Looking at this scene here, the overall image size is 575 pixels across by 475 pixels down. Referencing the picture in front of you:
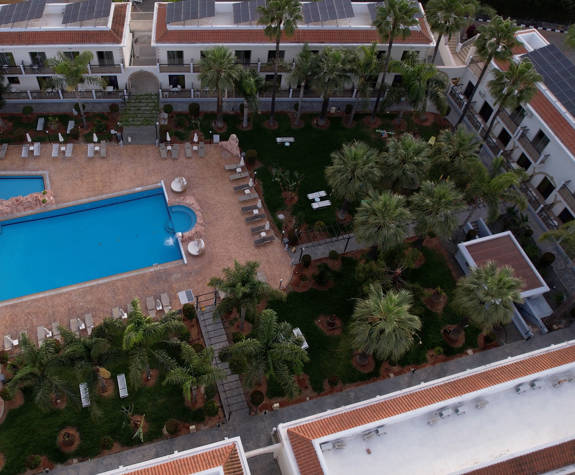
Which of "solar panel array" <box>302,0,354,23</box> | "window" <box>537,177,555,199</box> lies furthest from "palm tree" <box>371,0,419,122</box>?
"window" <box>537,177,555,199</box>

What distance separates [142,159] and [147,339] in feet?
81.8

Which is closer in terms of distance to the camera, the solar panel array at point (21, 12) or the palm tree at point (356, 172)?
the palm tree at point (356, 172)

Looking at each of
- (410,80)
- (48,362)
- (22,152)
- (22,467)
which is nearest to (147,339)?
(48,362)

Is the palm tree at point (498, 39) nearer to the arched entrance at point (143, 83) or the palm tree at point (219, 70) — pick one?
the palm tree at point (219, 70)

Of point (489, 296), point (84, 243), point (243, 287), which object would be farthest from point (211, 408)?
point (489, 296)

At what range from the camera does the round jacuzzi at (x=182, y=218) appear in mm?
46156

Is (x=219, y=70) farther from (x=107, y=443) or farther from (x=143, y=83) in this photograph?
(x=107, y=443)

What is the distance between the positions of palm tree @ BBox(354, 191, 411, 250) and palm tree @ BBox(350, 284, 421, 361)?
5.16 m

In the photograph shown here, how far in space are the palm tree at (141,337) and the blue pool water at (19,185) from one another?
23.1 metres

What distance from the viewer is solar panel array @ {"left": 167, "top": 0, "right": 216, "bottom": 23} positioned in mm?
52812

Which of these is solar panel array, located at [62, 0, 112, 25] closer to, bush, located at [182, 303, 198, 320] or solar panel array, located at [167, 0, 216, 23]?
solar panel array, located at [167, 0, 216, 23]

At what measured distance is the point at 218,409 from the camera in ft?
118

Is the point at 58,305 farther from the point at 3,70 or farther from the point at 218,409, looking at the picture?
the point at 3,70

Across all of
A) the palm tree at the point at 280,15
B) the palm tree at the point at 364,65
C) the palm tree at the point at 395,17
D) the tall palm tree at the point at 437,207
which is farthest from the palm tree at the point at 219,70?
the tall palm tree at the point at 437,207
